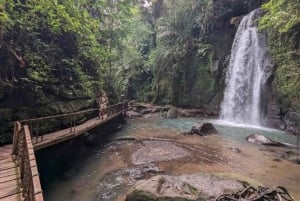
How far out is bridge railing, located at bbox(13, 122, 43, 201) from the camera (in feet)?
9.93

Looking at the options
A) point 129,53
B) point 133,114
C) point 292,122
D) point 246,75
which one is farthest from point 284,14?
point 129,53

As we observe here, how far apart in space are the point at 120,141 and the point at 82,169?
13.5ft

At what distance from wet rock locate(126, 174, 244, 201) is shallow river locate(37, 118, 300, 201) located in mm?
1223

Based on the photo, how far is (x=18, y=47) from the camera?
9.14 metres

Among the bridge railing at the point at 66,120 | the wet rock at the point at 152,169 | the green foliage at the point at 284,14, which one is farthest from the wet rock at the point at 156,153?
the green foliage at the point at 284,14

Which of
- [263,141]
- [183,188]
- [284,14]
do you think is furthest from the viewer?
[284,14]

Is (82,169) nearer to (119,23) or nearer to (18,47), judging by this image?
(18,47)

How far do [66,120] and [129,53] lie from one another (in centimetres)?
2358

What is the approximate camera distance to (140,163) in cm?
947

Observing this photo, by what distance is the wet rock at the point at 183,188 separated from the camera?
217 inches

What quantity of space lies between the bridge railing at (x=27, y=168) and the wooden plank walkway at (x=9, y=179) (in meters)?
0.11

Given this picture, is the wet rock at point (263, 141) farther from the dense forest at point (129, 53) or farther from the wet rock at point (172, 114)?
the wet rock at point (172, 114)

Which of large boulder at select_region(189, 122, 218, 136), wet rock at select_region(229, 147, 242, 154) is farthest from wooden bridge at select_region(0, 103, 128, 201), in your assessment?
large boulder at select_region(189, 122, 218, 136)

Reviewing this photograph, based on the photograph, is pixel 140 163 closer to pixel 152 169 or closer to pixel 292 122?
pixel 152 169
